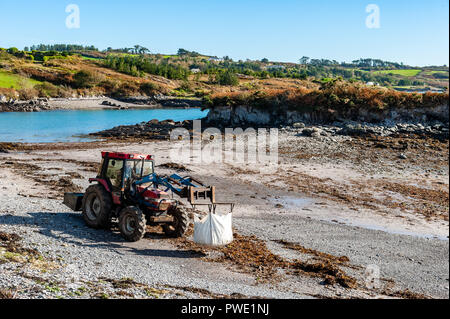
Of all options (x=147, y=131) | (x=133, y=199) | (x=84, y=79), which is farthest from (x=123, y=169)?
(x=84, y=79)

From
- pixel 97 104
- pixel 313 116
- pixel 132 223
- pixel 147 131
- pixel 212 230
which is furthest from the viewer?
pixel 97 104

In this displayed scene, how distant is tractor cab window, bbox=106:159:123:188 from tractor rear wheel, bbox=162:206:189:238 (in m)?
1.85

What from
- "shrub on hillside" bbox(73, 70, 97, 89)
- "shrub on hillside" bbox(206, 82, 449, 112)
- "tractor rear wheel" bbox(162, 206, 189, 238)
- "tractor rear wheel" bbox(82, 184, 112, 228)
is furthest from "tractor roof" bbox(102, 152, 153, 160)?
"shrub on hillside" bbox(73, 70, 97, 89)

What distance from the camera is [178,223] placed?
44.4 feet

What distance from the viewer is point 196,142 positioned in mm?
40125

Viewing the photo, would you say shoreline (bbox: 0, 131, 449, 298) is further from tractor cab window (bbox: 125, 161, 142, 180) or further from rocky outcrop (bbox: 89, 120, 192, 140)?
rocky outcrop (bbox: 89, 120, 192, 140)

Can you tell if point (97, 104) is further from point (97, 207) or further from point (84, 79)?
point (97, 207)

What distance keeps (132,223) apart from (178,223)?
1399 millimetres

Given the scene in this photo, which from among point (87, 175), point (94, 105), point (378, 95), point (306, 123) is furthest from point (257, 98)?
point (94, 105)

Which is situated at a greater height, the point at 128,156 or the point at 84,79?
the point at 84,79

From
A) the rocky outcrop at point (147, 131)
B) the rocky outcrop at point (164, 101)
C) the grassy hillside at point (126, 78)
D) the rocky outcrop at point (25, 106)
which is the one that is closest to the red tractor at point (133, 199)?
the rocky outcrop at point (147, 131)

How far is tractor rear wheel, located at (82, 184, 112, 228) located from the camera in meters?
13.6

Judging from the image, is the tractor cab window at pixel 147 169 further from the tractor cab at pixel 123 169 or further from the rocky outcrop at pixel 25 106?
the rocky outcrop at pixel 25 106

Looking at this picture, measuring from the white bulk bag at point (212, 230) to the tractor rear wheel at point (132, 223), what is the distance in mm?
1706
